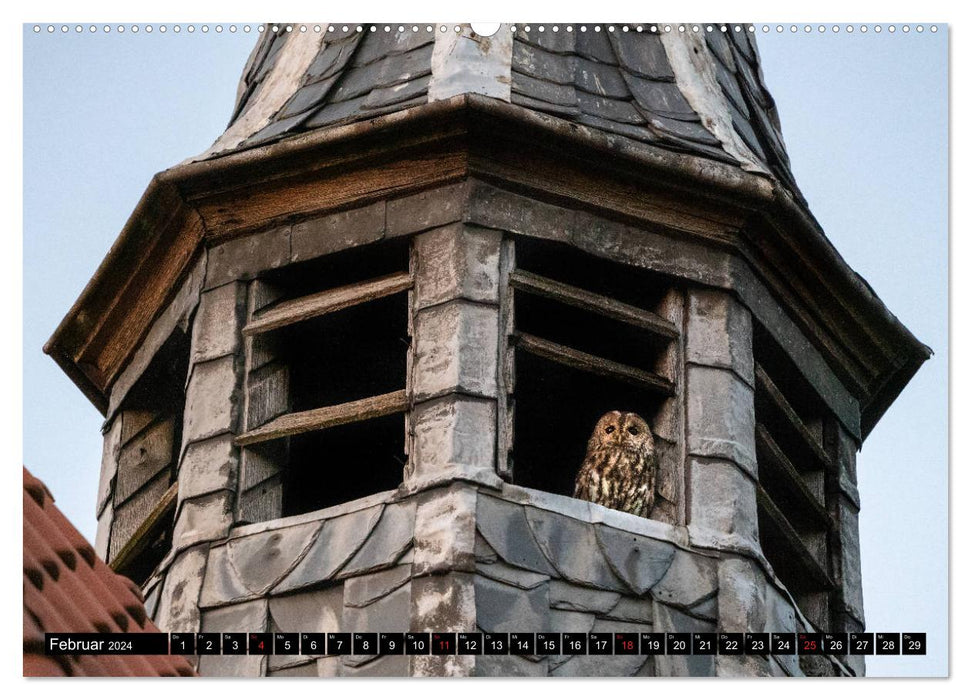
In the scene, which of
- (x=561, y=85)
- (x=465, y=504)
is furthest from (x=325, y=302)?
(x=561, y=85)

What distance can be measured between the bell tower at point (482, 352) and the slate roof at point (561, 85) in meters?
0.02

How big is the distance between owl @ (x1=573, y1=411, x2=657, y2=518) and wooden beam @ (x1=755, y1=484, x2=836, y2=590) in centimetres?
54

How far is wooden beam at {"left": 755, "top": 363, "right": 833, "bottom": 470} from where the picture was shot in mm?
12062

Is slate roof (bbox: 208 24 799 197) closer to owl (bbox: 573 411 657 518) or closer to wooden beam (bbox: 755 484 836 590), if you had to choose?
owl (bbox: 573 411 657 518)

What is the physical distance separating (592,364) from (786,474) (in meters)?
1.19

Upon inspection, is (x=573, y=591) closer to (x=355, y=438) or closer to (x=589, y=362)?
(x=589, y=362)

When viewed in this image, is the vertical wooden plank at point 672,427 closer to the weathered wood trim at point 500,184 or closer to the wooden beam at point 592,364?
the wooden beam at point 592,364

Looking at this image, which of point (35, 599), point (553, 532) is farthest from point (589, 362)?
point (35, 599)

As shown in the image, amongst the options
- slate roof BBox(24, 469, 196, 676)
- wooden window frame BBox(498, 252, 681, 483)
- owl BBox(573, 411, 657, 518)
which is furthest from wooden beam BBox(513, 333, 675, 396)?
slate roof BBox(24, 469, 196, 676)

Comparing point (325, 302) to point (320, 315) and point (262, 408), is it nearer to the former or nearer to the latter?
point (320, 315)

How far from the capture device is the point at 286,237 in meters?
11.8

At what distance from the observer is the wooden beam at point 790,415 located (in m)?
12.1

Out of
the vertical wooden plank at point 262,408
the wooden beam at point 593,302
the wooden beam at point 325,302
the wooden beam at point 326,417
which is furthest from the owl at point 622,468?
the vertical wooden plank at point 262,408

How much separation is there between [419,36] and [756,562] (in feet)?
9.01
